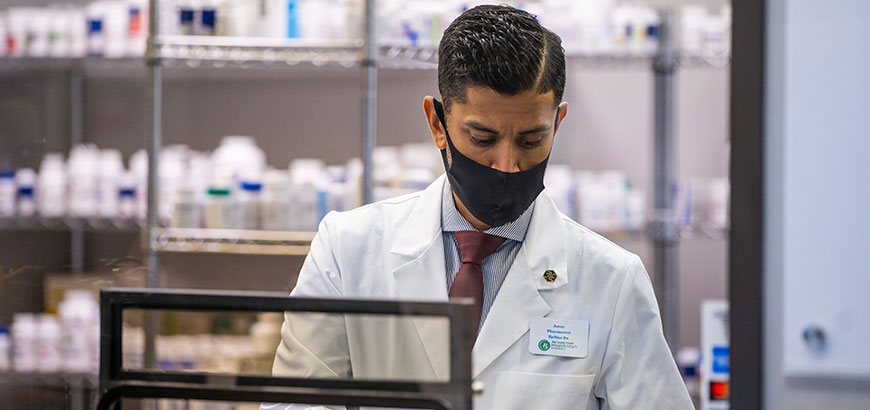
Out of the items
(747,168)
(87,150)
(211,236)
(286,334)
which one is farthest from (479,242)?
(87,150)

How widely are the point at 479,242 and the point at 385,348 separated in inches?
18.5

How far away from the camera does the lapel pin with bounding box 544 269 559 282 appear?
119 cm

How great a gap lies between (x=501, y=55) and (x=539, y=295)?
1.13ft

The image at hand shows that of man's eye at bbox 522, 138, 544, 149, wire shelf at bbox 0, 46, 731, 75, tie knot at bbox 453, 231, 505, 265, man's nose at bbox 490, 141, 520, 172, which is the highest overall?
wire shelf at bbox 0, 46, 731, 75

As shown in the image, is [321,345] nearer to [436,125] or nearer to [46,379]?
[436,125]

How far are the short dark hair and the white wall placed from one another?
108 centimetres

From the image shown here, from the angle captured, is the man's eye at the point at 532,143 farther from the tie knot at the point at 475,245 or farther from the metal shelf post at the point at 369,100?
the metal shelf post at the point at 369,100

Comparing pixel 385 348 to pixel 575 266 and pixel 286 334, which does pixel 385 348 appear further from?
pixel 575 266

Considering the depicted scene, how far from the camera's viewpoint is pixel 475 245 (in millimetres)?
1170

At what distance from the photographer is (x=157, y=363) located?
2.61ft

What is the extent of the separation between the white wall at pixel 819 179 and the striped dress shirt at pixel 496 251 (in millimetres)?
1046

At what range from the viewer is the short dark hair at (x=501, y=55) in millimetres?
1094

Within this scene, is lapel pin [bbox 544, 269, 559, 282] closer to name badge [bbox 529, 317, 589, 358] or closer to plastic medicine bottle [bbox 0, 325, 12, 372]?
name badge [bbox 529, 317, 589, 358]

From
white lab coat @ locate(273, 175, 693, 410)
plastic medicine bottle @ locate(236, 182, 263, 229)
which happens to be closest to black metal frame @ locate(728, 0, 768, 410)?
white lab coat @ locate(273, 175, 693, 410)
